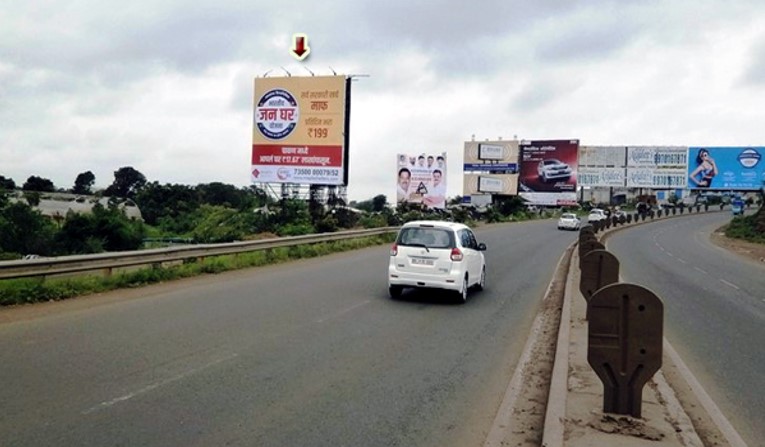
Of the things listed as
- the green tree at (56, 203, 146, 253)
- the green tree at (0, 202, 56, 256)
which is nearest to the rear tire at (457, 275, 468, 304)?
the green tree at (56, 203, 146, 253)

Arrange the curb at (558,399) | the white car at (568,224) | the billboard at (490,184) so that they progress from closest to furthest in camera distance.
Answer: the curb at (558,399), the white car at (568,224), the billboard at (490,184)

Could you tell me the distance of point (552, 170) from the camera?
83.4 meters

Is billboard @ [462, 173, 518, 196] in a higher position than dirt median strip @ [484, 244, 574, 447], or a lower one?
higher

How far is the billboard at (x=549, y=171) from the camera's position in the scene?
266ft

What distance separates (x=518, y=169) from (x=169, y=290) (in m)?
77.7

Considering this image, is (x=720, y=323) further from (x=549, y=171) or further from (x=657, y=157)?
(x=549, y=171)

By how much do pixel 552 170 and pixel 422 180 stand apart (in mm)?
24380

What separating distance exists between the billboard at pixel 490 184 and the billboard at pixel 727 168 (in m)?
24.7

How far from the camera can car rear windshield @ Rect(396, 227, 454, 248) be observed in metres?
14.2

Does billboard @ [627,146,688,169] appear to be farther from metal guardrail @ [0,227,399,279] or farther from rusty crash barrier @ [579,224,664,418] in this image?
rusty crash barrier @ [579,224,664,418]

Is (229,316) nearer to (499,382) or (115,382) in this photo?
(115,382)

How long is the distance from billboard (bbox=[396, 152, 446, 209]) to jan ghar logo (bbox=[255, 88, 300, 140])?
28.4 m

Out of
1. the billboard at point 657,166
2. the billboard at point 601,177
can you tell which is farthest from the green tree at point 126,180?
the billboard at point 657,166

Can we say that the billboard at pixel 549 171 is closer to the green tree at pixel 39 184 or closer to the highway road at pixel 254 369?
the green tree at pixel 39 184
